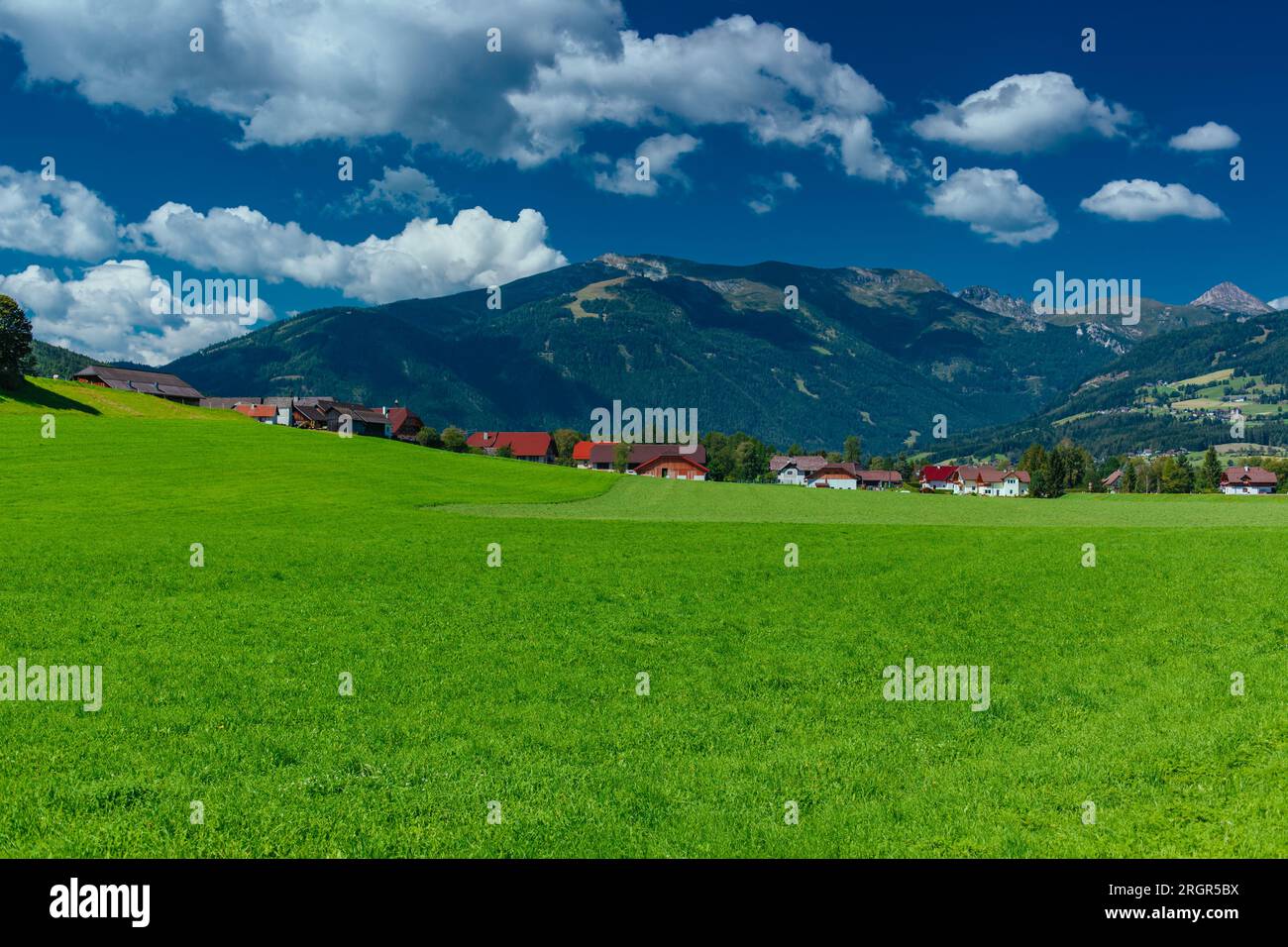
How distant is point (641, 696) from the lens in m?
19.2

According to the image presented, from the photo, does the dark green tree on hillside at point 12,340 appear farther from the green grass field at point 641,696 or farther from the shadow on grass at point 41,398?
the green grass field at point 641,696

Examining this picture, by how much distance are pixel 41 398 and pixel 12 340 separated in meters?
9.99

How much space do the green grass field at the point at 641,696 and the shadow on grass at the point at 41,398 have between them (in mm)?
102323

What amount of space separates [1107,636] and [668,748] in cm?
1689

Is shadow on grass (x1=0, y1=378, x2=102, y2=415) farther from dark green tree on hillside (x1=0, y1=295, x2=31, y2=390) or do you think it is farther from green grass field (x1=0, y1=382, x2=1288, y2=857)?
green grass field (x1=0, y1=382, x2=1288, y2=857)

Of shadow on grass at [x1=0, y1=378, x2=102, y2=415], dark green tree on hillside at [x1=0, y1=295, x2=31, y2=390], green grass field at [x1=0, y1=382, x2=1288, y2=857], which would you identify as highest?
dark green tree on hillside at [x1=0, y1=295, x2=31, y2=390]

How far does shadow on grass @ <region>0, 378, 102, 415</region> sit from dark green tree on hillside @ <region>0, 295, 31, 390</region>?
1809 mm

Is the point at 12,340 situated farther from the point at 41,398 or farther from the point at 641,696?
the point at 641,696

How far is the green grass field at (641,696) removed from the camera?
12.1 metres

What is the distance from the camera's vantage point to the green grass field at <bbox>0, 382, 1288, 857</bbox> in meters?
12.1

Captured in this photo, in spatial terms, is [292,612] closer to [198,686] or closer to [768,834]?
[198,686]

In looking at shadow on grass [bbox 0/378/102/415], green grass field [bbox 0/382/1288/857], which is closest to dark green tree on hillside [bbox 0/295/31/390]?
shadow on grass [bbox 0/378/102/415]

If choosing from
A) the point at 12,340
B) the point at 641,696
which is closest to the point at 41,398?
the point at 12,340

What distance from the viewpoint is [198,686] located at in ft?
61.9
